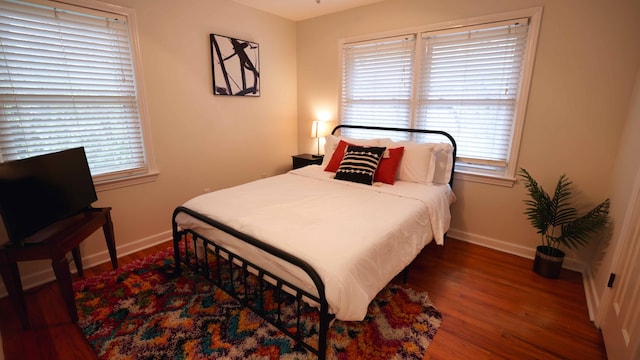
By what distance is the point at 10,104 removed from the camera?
2072 mm

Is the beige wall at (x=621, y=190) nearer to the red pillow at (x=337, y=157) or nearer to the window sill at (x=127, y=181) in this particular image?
the red pillow at (x=337, y=157)

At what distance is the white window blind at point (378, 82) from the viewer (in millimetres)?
3270

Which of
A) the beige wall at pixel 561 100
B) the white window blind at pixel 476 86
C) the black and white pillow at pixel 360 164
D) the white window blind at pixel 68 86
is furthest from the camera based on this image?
the black and white pillow at pixel 360 164

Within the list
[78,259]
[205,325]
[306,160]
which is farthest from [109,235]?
[306,160]

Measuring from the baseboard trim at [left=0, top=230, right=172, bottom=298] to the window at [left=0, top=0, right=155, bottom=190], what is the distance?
650 mm

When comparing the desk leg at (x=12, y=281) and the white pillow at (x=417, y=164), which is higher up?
the white pillow at (x=417, y=164)

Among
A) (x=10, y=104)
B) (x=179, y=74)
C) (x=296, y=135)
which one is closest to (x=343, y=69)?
(x=296, y=135)

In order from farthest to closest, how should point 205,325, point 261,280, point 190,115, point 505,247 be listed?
point 190,115, point 505,247, point 205,325, point 261,280

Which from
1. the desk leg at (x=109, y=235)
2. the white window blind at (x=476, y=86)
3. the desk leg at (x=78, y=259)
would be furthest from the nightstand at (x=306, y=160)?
the desk leg at (x=78, y=259)

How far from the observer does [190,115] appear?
121 inches

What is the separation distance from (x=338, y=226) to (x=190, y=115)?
217cm

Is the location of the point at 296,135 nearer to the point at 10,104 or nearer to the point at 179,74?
the point at 179,74

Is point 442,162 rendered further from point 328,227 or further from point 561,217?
Result: point 328,227

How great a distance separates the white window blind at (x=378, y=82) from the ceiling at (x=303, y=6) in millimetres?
424
